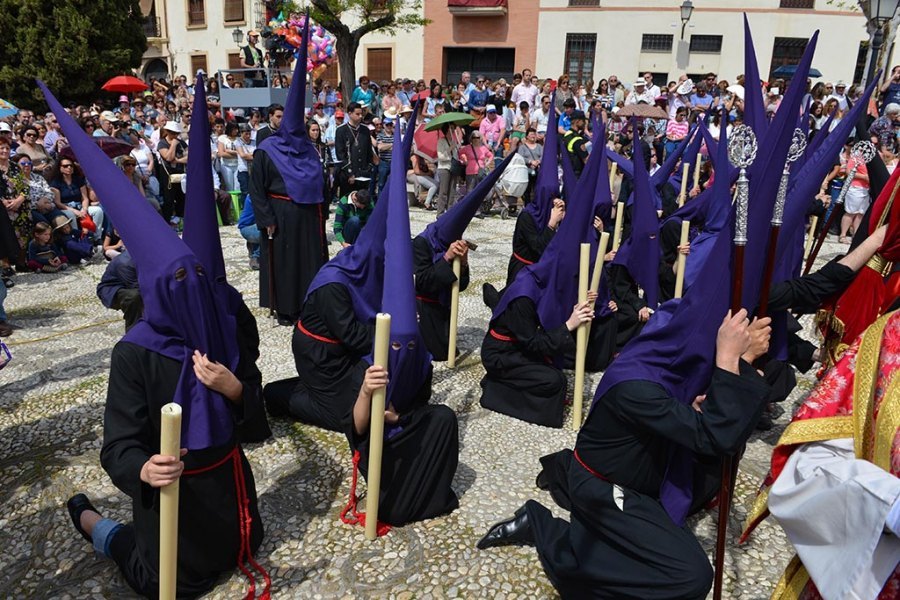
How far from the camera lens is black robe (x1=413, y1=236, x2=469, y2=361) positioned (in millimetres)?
5574

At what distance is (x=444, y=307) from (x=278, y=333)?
175 centimetres

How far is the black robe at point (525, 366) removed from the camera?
4.74 meters

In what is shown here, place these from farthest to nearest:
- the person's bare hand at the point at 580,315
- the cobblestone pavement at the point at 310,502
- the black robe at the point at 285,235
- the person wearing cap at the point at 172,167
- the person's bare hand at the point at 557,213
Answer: the person wearing cap at the point at 172,167 → the black robe at the point at 285,235 → the person's bare hand at the point at 557,213 → the person's bare hand at the point at 580,315 → the cobblestone pavement at the point at 310,502

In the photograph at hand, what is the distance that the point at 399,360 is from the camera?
3.21m

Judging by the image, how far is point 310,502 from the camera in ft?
12.3

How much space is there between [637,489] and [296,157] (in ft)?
16.2

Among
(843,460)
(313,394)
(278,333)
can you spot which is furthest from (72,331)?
(843,460)

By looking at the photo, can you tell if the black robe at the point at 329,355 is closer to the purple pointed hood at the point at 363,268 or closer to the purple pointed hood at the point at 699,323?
the purple pointed hood at the point at 363,268

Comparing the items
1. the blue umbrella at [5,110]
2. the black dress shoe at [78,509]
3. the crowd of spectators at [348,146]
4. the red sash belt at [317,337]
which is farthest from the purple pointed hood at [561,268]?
the blue umbrella at [5,110]

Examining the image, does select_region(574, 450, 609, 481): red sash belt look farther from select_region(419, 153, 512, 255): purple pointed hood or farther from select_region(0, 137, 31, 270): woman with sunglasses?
select_region(0, 137, 31, 270): woman with sunglasses

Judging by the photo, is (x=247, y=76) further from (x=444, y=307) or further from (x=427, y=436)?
(x=427, y=436)

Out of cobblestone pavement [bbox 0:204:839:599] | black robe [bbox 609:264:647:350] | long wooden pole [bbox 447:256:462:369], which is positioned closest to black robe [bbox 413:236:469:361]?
long wooden pole [bbox 447:256:462:369]

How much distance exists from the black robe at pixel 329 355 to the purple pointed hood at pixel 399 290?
1.00 m

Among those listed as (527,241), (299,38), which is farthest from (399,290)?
(299,38)
